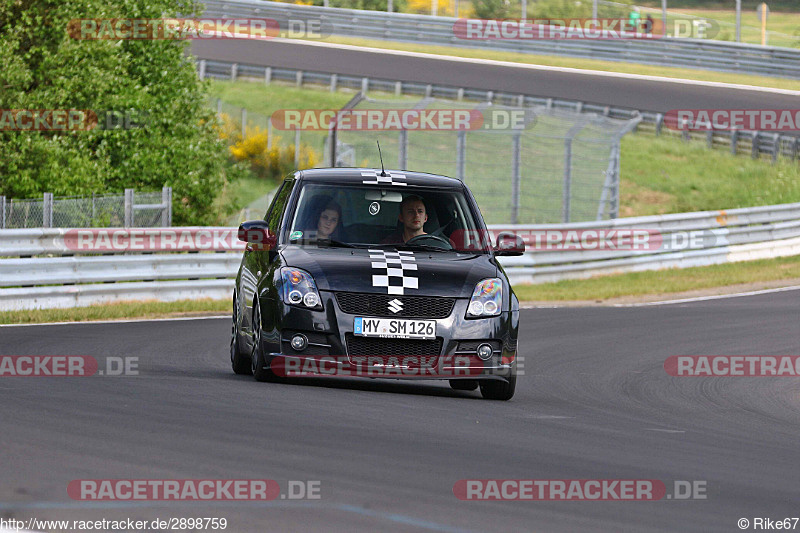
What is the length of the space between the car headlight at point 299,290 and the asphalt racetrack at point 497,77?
31.6 meters

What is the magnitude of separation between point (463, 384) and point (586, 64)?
3779 cm

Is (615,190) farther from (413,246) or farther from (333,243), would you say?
(333,243)

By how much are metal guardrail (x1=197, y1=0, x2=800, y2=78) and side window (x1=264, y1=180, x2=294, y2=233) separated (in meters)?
35.0

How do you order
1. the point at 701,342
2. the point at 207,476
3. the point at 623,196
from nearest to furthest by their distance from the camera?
the point at 207,476 < the point at 701,342 < the point at 623,196

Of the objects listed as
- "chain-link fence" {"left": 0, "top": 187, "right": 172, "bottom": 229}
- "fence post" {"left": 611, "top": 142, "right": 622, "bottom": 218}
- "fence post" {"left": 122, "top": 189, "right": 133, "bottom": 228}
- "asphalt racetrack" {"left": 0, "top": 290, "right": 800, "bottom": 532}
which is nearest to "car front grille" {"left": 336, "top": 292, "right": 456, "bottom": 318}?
"asphalt racetrack" {"left": 0, "top": 290, "right": 800, "bottom": 532}

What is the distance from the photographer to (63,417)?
7594mm

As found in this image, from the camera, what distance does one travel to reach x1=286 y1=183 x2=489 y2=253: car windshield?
10270 mm

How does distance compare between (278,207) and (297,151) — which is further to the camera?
(297,151)

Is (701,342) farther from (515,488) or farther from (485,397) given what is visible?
(515,488)

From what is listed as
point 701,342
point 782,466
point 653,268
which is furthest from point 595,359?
point 653,268

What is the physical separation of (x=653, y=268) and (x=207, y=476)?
20562 millimetres

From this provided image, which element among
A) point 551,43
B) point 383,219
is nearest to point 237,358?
point 383,219

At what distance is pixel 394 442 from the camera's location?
7.23 m

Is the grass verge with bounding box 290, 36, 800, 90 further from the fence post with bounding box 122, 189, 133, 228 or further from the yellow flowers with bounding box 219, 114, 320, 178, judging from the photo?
the fence post with bounding box 122, 189, 133, 228
